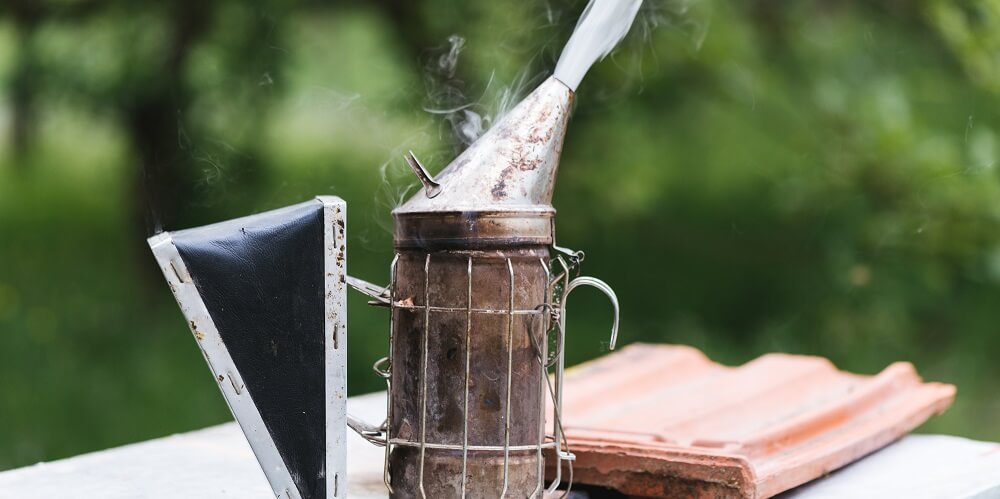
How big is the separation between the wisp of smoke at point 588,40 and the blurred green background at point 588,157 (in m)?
1.44

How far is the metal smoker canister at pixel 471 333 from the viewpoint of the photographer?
1.99 m

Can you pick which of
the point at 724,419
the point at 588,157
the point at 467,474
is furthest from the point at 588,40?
the point at 588,157

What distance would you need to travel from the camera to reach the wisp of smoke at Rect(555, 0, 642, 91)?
7.40 feet

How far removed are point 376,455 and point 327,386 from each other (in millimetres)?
850

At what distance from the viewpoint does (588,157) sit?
5656mm

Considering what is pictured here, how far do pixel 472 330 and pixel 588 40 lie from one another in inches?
27.4

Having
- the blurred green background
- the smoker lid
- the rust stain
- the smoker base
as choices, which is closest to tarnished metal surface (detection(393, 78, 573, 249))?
the smoker lid

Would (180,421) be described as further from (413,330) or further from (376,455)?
(413,330)

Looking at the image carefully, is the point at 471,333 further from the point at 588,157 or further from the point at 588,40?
the point at 588,157

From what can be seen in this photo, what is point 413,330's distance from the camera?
2.05 m

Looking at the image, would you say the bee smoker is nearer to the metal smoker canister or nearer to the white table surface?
the metal smoker canister

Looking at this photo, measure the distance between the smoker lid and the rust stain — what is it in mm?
628

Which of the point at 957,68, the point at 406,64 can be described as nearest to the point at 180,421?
the point at 406,64

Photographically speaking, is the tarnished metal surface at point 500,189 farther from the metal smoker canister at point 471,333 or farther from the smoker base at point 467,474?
the smoker base at point 467,474
